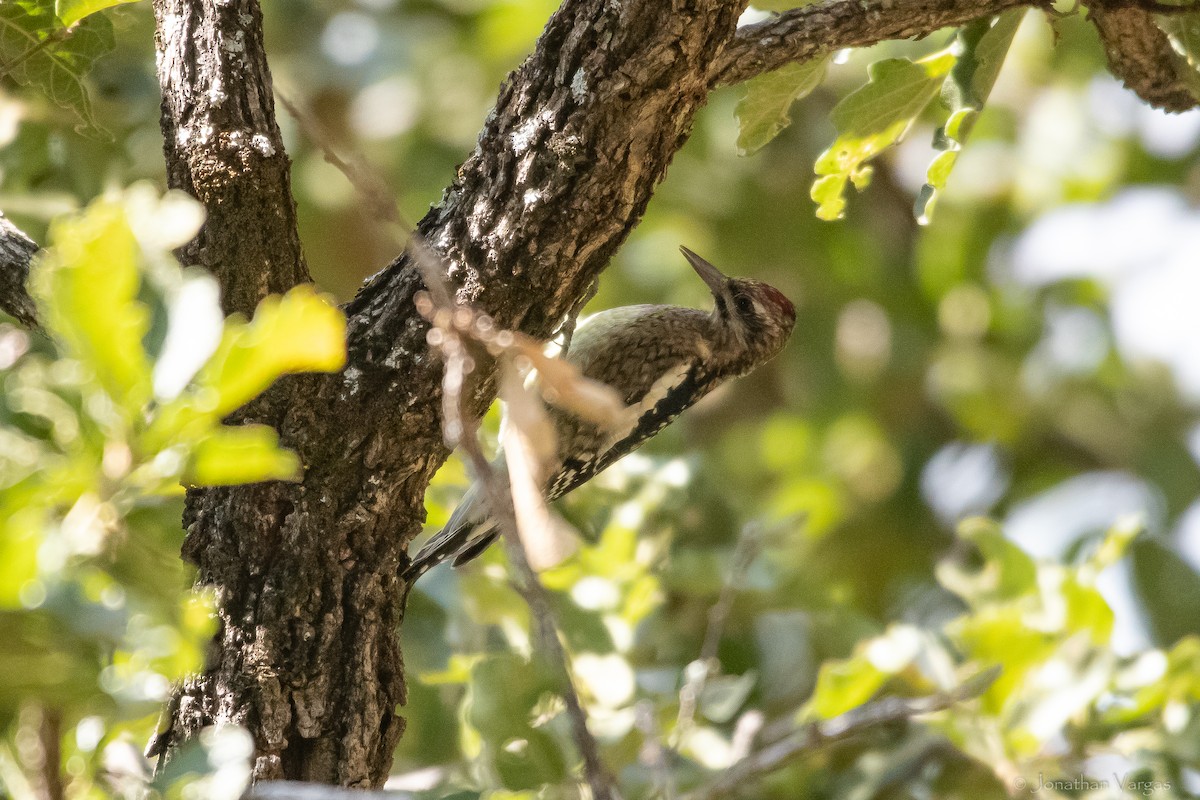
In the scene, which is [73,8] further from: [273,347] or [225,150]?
[273,347]

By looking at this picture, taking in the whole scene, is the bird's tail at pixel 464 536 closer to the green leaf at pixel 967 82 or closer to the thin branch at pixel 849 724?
the thin branch at pixel 849 724

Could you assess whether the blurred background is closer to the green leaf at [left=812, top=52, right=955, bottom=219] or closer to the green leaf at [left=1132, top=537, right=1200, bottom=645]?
the green leaf at [left=1132, top=537, right=1200, bottom=645]

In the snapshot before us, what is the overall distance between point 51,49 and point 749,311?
282 cm

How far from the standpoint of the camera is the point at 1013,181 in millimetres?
7102

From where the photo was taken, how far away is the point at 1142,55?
2713mm

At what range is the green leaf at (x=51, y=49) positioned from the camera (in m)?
2.28

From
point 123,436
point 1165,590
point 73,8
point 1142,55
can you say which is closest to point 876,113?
point 1142,55

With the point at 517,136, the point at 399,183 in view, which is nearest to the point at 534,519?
the point at 517,136

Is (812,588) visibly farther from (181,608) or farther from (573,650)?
(181,608)

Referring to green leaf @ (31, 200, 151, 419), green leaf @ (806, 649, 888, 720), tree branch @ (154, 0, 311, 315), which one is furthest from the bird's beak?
green leaf @ (31, 200, 151, 419)

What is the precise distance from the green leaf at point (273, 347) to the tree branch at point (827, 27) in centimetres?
135

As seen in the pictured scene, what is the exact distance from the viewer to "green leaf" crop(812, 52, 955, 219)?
254cm

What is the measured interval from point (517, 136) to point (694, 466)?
7.56ft

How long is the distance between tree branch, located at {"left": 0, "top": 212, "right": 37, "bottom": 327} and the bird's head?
2.72 meters
